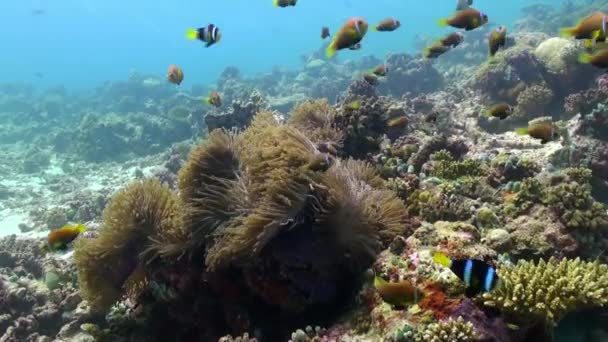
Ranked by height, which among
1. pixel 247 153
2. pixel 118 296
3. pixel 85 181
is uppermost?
pixel 247 153

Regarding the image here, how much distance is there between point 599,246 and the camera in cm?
473

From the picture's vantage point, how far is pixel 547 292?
3.50 metres

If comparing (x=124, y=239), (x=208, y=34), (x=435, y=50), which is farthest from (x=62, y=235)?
(x=435, y=50)

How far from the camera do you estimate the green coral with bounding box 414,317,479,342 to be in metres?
3.22

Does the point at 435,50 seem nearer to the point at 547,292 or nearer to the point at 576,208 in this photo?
the point at 576,208

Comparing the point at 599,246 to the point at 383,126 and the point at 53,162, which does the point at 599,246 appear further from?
the point at 53,162

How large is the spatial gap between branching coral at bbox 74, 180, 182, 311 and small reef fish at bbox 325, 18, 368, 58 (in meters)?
2.98

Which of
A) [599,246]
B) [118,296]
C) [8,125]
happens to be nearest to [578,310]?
[599,246]

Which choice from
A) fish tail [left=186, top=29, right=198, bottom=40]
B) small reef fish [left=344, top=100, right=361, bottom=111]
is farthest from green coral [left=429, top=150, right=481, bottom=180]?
fish tail [left=186, top=29, right=198, bottom=40]

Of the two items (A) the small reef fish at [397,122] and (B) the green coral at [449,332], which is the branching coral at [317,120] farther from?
(B) the green coral at [449,332]

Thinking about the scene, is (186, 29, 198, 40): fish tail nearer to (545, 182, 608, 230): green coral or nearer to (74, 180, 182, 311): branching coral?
(74, 180, 182, 311): branching coral

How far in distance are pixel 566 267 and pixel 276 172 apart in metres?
2.65

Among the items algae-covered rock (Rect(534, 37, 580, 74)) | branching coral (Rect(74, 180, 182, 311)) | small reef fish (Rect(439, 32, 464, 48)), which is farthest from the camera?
algae-covered rock (Rect(534, 37, 580, 74))

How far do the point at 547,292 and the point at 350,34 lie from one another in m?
4.00
